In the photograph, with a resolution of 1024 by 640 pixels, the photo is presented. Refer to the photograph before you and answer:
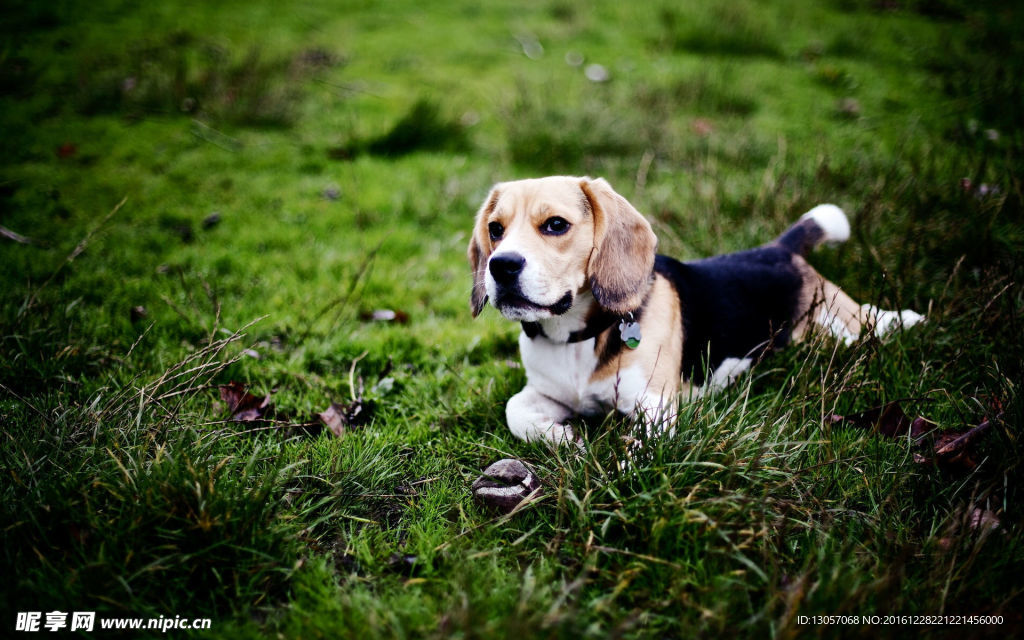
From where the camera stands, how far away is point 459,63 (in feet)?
27.0

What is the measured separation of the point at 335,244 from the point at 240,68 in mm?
4039

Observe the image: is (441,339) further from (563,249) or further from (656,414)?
(656,414)

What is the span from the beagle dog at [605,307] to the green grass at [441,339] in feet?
0.64

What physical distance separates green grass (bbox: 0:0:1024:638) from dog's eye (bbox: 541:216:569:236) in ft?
2.96

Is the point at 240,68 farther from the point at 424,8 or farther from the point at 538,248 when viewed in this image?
the point at 538,248

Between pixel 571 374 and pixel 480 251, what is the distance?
2.80 feet

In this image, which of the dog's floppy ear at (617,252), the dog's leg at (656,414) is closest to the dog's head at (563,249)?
the dog's floppy ear at (617,252)

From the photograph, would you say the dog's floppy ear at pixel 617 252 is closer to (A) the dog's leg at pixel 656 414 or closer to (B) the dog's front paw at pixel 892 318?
(A) the dog's leg at pixel 656 414

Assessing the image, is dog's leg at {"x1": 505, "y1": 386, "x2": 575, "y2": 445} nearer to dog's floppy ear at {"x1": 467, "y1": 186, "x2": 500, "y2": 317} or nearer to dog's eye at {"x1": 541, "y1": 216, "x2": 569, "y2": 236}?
dog's floppy ear at {"x1": 467, "y1": 186, "x2": 500, "y2": 317}

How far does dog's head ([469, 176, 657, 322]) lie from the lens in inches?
94.5

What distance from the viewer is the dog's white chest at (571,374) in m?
2.74

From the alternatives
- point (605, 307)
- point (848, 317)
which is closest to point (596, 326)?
point (605, 307)

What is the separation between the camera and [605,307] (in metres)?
2.55

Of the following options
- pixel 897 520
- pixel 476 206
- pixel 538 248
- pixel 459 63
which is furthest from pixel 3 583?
pixel 459 63
